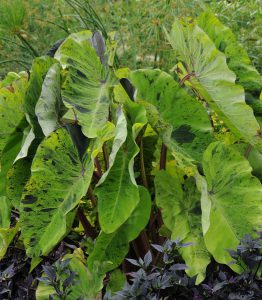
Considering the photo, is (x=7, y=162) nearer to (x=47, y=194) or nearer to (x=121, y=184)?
(x=47, y=194)

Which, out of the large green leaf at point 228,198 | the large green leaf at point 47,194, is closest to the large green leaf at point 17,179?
the large green leaf at point 47,194

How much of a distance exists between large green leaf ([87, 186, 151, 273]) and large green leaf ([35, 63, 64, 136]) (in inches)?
10.6

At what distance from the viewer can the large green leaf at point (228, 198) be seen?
A: 4.66ft

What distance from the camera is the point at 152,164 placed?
5.30 feet

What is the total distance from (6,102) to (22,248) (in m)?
0.45

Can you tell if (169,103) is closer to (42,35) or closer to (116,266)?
(116,266)

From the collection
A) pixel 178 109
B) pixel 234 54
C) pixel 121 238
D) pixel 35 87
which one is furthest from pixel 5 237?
pixel 234 54

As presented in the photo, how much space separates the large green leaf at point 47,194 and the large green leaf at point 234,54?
602 millimetres

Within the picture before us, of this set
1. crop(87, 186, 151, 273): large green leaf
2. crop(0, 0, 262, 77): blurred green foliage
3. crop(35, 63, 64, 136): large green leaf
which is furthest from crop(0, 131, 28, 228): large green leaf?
crop(0, 0, 262, 77): blurred green foliage

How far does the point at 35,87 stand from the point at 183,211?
50 centimetres

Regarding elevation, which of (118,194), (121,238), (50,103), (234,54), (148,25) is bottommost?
(148,25)

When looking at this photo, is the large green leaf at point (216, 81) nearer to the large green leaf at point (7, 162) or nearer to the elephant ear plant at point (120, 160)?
the elephant ear plant at point (120, 160)

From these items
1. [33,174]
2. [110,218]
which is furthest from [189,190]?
[33,174]

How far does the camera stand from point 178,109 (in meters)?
1.51
